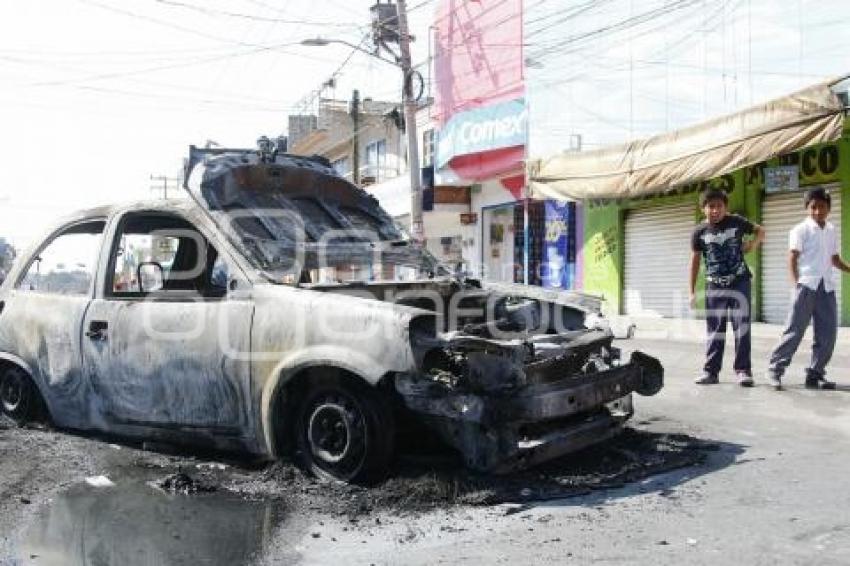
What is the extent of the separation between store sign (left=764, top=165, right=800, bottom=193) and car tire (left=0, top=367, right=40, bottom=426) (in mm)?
11020

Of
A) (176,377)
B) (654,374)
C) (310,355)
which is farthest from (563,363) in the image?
(176,377)

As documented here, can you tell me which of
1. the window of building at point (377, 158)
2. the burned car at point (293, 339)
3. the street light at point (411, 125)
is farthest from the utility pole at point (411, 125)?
the window of building at point (377, 158)

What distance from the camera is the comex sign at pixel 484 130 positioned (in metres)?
19.3

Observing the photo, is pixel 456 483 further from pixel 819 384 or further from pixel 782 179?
pixel 782 179

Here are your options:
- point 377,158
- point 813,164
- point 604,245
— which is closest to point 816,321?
point 813,164

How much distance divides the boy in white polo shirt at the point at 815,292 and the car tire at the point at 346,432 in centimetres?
444

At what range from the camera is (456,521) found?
12.3 feet

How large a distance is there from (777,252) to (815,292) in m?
6.56

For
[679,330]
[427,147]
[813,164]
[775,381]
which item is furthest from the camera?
[427,147]

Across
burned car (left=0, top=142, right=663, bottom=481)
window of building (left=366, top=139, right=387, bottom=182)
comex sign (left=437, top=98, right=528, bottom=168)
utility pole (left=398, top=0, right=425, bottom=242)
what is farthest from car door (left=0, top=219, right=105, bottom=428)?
window of building (left=366, top=139, right=387, bottom=182)

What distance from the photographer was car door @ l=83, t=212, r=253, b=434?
180 inches

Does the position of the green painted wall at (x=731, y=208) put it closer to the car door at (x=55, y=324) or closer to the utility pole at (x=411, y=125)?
the utility pole at (x=411, y=125)

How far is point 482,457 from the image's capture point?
3.89 metres

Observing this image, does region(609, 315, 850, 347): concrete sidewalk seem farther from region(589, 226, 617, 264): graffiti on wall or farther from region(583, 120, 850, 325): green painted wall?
region(589, 226, 617, 264): graffiti on wall
